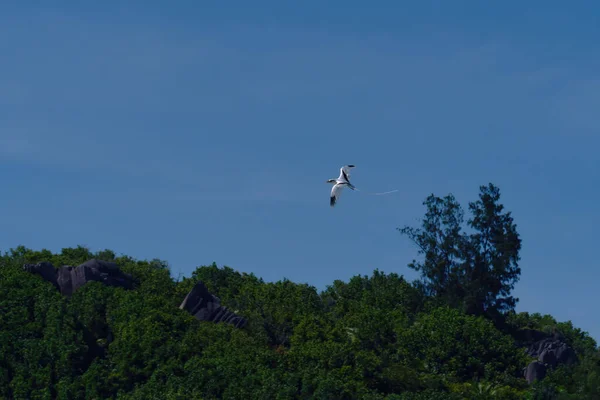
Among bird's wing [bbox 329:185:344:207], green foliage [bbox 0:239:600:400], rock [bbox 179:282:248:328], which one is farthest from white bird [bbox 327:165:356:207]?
rock [bbox 179:282:248:328]

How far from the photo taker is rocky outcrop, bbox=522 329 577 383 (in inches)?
2965

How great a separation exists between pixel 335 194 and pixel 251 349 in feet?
42.3

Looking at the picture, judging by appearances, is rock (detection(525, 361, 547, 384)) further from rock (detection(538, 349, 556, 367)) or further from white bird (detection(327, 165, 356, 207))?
white bird (detection(327, 165, 356, 207))

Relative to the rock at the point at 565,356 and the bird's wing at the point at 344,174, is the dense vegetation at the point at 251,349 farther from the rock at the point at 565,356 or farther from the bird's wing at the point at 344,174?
the bird's wing at the point at 344,174

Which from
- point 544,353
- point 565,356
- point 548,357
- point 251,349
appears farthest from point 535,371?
point 251,349

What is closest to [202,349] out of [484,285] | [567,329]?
[484,285]

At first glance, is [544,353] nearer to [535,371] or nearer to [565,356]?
[565,356]

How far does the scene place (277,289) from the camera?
83.2 m

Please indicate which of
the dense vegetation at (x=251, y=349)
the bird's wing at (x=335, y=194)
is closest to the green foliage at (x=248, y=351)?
the dense vegetation at (x=251, y=349)

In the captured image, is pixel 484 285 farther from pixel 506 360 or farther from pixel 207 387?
pixel 207 387

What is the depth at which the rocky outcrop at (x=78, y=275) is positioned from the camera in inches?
3071

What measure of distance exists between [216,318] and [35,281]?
1215cm

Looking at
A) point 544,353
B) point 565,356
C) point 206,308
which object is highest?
point 565,356

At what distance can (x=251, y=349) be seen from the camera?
233 ft
